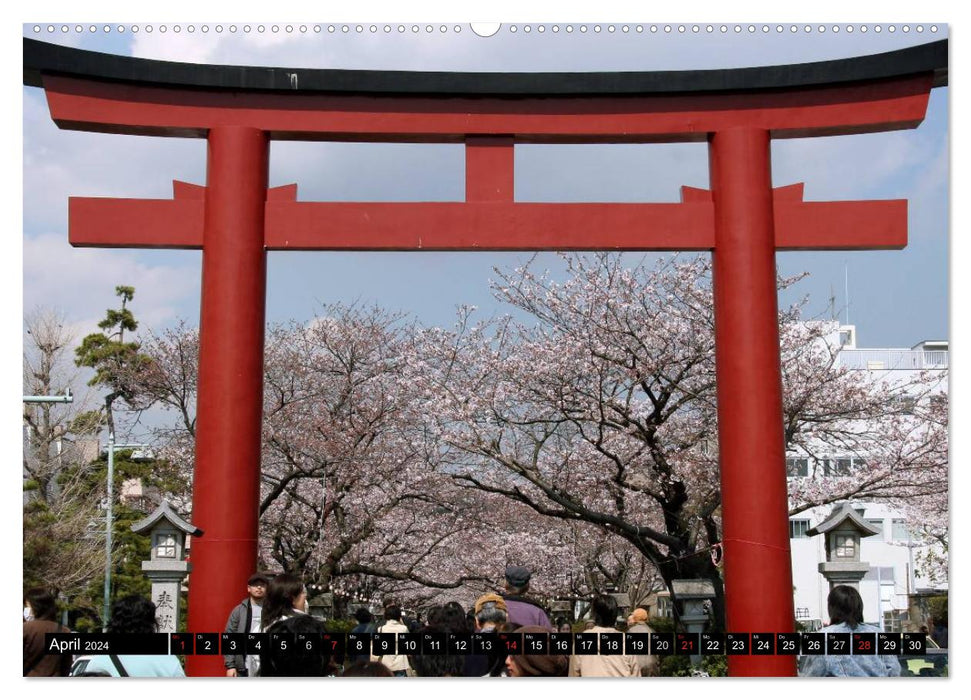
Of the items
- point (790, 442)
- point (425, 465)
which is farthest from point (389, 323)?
point (790, 442)

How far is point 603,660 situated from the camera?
4.43m

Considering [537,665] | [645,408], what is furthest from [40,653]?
[645,408]

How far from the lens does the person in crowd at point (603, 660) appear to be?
4406 mm

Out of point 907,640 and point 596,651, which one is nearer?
point 596,651

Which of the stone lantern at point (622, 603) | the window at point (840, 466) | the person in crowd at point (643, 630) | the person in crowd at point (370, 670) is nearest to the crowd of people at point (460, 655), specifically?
the person in crowd at point (643, 630)

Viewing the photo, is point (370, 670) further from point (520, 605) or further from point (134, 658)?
point (520, 605)

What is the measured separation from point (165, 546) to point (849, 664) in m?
5.26

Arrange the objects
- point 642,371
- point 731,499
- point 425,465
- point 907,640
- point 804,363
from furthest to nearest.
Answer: point 425,465, point 804,363, point 642,371, point 731,499, point 907,640

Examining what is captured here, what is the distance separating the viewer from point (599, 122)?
281 inches

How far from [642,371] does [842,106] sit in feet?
16.0

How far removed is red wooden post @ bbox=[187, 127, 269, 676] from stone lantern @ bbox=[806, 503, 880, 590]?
436cm

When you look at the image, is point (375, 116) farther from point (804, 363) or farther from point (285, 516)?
point (285, 516)

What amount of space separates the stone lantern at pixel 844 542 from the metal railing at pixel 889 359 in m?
3.87

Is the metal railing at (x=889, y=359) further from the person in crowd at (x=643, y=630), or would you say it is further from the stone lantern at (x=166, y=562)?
the stone lantern at (x=166, y=562)
